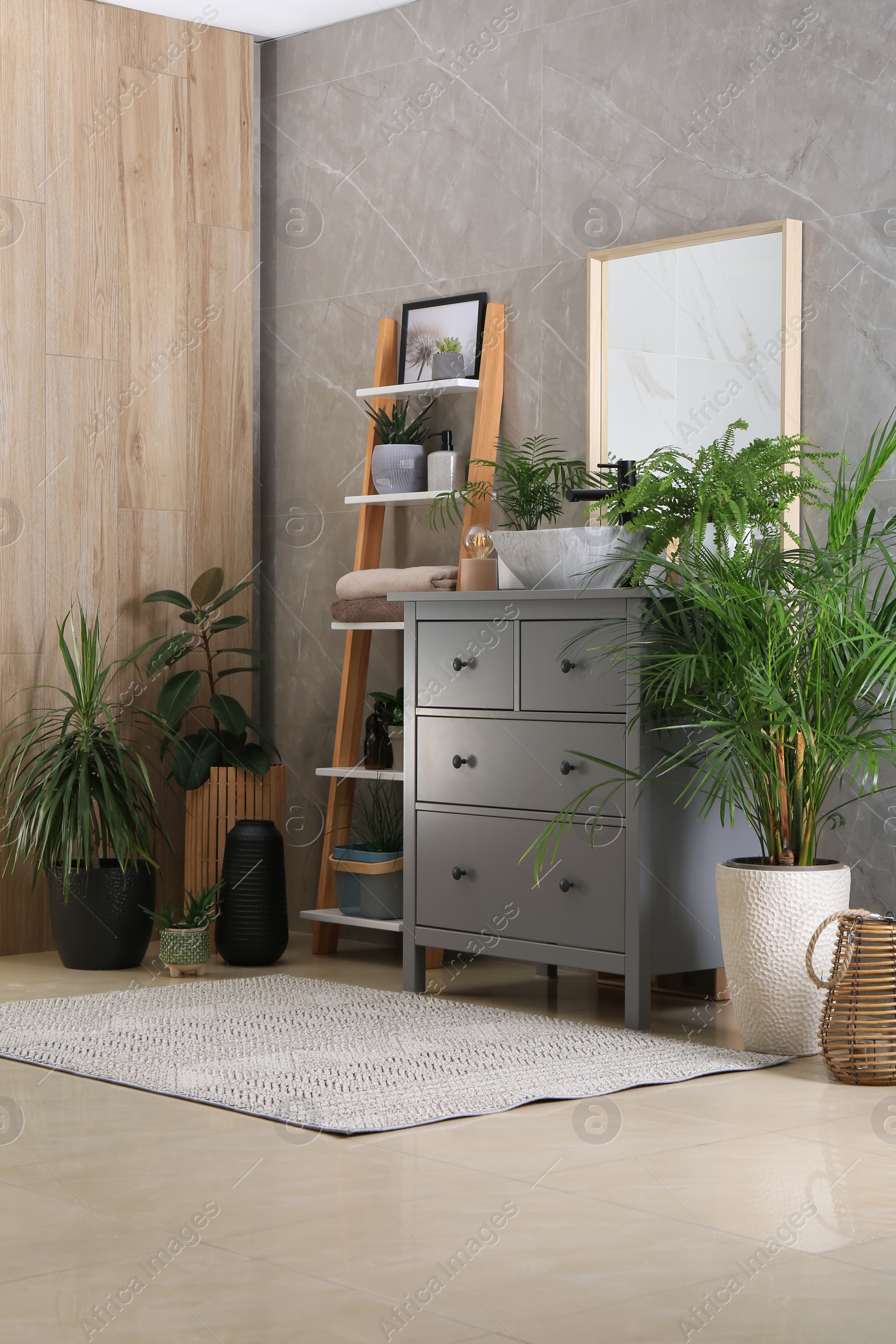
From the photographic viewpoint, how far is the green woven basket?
4395mm

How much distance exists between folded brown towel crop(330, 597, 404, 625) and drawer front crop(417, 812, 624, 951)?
669mm

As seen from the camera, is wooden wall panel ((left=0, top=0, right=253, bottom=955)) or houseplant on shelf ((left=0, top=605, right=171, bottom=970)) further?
wooden wall panel ((left=0, top=0, right=253, bottom=955))

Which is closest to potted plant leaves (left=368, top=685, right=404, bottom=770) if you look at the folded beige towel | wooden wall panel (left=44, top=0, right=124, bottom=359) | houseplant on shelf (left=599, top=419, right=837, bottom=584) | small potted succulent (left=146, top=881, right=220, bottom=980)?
the folded beige towel

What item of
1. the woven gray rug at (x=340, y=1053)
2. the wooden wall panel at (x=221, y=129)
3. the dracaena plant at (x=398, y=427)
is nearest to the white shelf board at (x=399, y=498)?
the dracaena plant at (x=398, y=427)

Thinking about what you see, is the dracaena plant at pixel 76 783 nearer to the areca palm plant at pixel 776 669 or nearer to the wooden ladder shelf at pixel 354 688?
the wooden ladder shelf at pixel 354 688

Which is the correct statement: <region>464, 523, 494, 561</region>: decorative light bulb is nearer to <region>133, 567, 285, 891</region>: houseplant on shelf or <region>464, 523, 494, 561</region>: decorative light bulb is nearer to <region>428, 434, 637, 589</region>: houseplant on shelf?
<region>428, 434, 637, 589</region>: houseplant on shelf

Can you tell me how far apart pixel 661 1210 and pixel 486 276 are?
2954mm

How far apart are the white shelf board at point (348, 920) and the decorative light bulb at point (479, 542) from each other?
0.97 m

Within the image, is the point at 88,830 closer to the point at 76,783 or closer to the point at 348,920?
the point at 76,783

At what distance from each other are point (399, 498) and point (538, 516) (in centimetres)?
52

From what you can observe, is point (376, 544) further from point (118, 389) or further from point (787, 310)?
point (787, 310)

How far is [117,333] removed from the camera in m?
4.96

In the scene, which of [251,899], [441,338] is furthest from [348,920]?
[441,338]

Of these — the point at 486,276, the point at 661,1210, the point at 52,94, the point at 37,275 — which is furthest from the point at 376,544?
the point at 661,1210
